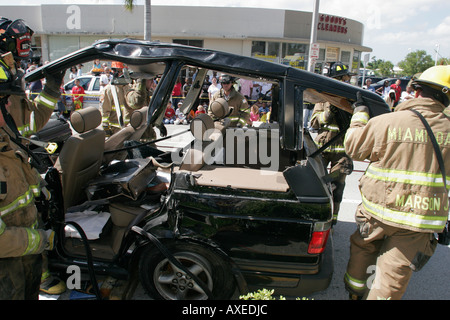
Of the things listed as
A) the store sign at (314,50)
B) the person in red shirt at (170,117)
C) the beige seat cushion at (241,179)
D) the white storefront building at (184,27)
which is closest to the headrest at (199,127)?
the beige seat cushion at (241,179)

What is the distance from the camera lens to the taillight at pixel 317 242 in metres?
2.35

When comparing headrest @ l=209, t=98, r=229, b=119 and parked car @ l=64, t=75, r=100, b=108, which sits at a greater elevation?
headrest @ l=209, t=98, r=229, b=119

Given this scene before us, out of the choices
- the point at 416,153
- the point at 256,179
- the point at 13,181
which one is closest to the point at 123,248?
the point at 13,181

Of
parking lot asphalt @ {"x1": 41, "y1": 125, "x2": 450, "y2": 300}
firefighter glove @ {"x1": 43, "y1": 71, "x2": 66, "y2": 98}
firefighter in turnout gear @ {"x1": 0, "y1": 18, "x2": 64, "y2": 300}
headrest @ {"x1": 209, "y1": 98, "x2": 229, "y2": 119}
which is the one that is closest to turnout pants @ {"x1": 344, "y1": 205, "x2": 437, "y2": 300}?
parking lot asphalt @ {"x1": 41, "y1": 125, "x2": 450, "y2": 300}

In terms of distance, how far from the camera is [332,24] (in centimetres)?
2380

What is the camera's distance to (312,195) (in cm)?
233

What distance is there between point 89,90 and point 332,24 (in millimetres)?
18694

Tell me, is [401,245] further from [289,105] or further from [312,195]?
[289,105]

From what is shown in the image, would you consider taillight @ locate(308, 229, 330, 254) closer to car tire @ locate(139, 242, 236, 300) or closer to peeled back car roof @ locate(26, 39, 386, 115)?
car tire @ locate(139, 242, 236, 300)

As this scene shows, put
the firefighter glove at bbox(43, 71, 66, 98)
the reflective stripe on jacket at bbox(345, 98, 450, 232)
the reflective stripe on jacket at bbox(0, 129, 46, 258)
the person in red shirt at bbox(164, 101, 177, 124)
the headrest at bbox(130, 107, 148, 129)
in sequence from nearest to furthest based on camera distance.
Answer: the reflective stripe on jacket at bbox(0, 129, 46, 258)
the reflective stripe on jacket at bbox(345, 98, 450, 232)
the firefighter glove at bbox(43, 71, 66, 98)
the headrest at bbox(130, 107, 148, 129)
the person in red shirt at bbox(164, 101, 177, 124)

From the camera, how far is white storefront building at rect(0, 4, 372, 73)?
68.4ft

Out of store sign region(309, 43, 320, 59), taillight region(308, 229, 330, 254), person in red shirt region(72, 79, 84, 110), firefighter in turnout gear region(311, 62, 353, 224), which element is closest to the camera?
taillight region(308, 229, 330, 254)

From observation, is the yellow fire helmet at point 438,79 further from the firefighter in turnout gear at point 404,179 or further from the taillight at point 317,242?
the taillight at point 317,242

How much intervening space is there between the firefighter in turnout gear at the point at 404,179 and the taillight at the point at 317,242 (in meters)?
0.35
